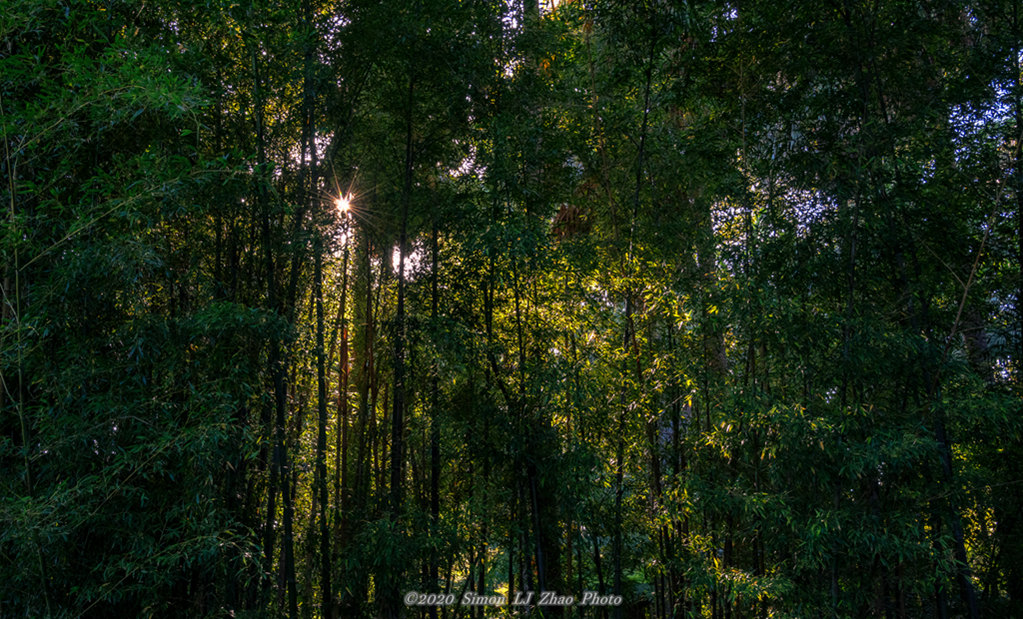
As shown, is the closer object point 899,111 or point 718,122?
point 899,111

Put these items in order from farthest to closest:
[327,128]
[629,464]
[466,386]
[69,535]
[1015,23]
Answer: [466,386] → [629,464] → [327,128] → [1015,23] → [69,535]

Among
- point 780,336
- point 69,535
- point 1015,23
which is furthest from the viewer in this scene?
point 780,336

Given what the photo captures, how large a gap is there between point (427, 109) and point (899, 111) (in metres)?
3.21

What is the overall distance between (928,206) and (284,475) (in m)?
4.46

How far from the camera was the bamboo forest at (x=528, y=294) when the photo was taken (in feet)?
9.35

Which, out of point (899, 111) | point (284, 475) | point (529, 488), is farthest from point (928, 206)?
point (284, 475)

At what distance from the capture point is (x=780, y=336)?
3555 mm

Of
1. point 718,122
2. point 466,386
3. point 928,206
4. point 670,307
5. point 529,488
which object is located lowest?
point 529,488

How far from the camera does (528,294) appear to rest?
14.0 ft

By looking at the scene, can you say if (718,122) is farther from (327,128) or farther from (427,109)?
(327,128)

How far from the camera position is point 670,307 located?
13.6ft

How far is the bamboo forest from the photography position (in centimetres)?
285

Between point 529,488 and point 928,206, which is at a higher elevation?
point 928,206

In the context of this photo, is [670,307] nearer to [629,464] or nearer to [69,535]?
[629,464]
